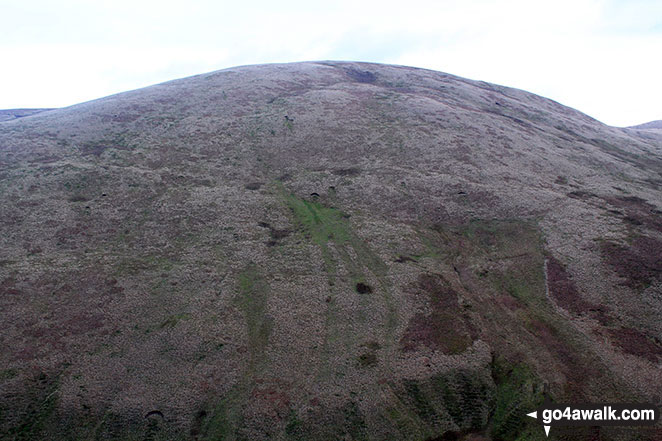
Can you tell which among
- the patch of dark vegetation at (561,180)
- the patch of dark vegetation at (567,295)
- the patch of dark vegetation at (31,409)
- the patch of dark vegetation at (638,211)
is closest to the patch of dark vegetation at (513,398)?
the patch of dark vegetation at (567,295)

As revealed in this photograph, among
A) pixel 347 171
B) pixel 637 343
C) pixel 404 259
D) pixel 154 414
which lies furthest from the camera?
pixel 347 171

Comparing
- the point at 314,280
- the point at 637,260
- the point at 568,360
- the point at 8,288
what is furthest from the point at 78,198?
the point at 637,260

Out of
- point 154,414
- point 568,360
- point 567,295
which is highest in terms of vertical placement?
point 567,295

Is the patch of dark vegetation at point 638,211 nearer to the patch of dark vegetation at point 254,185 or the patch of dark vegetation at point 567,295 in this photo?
the patch of dark vegetation at point 567,295

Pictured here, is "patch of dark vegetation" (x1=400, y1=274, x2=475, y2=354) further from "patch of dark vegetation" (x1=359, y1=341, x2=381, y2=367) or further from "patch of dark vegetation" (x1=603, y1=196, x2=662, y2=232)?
"patch of dark vegetation" (x1=603, y1=196, x2=662, y2=232)

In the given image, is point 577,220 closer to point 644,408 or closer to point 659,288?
point 659,288

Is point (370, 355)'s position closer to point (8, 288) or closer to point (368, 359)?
point (368, 359)

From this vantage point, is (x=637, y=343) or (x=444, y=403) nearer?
(x=444, y=403)

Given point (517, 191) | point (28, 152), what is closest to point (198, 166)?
point (28, 152)
